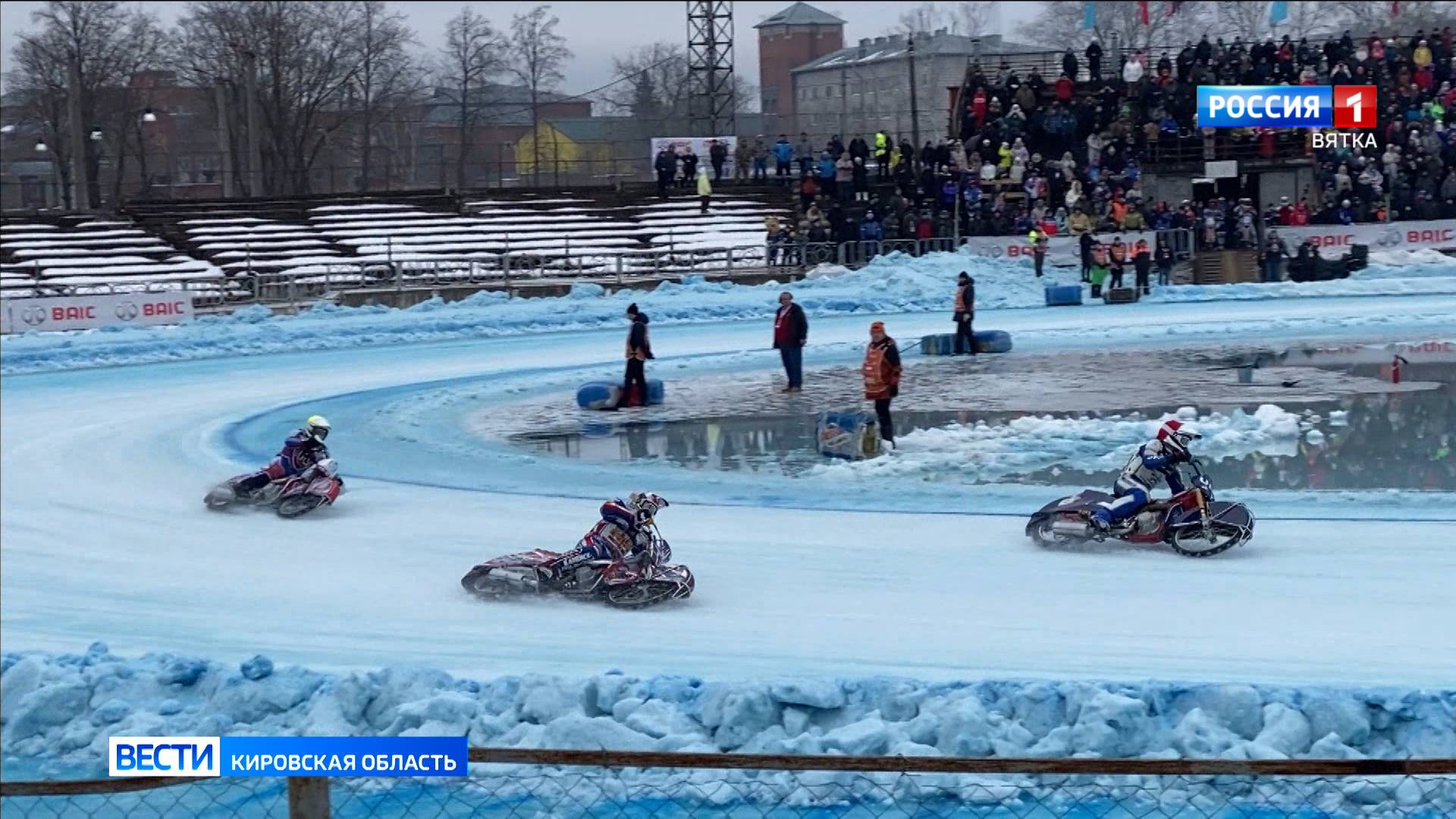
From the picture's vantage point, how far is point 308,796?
4.89m

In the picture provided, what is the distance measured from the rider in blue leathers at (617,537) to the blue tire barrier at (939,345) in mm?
14833

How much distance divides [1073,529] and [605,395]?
9859 mm

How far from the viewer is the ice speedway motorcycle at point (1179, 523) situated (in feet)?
36.9

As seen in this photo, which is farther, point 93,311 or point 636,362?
point 93,311

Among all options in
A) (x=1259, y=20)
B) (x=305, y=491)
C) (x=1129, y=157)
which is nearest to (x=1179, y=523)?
(x=305, y=491)

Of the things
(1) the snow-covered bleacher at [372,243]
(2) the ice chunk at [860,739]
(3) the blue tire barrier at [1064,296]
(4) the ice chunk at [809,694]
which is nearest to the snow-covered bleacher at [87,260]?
(1) the snow-covered bleacher at [372,243]

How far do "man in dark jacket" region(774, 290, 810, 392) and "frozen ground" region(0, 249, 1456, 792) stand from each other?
4.74 metres

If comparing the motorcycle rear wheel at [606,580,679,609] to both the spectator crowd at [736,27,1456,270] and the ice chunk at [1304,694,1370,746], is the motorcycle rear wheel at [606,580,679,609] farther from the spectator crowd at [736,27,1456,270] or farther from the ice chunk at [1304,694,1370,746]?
the spectator crowd at [736,27,1456,270]

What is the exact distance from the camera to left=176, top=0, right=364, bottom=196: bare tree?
178 ft

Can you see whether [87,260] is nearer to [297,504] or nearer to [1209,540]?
[297,504]

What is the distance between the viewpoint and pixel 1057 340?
87.8ft

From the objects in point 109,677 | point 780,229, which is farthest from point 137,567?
point 780,229

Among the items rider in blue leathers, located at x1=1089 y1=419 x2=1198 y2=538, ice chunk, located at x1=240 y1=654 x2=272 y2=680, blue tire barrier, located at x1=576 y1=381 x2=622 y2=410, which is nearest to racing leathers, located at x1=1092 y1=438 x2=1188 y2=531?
rider in blue leathers, located at x1=1089 y1=419 x2=1198 y2=538

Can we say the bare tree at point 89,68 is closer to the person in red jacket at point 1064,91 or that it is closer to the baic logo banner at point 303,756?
the person in red jacket at point 1064,91
